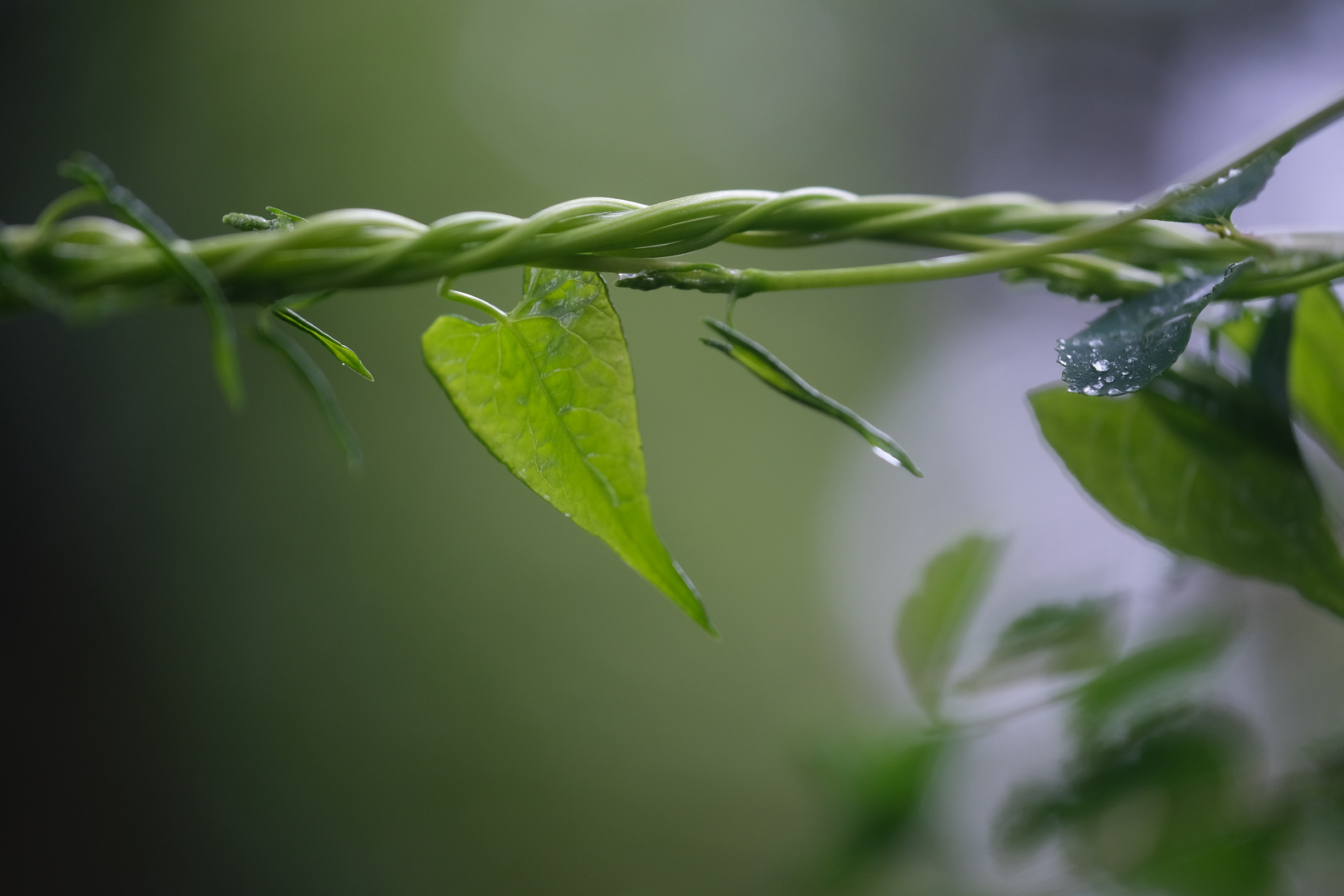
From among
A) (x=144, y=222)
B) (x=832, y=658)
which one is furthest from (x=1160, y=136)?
(x=144, y=222)

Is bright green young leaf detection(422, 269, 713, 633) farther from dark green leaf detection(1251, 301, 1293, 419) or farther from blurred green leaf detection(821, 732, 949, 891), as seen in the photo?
blurred green leaf detection(821, 732, 949, 891)

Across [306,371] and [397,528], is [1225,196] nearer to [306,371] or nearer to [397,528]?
[306,371]

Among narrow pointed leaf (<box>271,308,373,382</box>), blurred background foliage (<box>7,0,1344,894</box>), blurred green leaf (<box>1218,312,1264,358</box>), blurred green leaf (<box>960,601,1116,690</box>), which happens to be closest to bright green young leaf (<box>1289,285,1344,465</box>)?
blurred green leaf (<box>1218,312,1264,358</box>)

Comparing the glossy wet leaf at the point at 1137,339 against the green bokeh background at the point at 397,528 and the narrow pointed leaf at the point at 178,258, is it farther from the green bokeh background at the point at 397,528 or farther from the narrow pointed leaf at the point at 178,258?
the green bokeh background at the point at 397,528

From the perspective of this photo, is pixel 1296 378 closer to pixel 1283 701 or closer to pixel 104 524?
pixel 1283 701

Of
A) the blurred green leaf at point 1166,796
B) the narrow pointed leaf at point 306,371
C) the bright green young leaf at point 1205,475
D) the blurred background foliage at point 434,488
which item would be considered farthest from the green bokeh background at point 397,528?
the narrow pointed leaf at point 306,371

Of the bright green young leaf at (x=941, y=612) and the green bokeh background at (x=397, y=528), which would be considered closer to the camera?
A: the bright green young leaf at (x=941, y=612)
